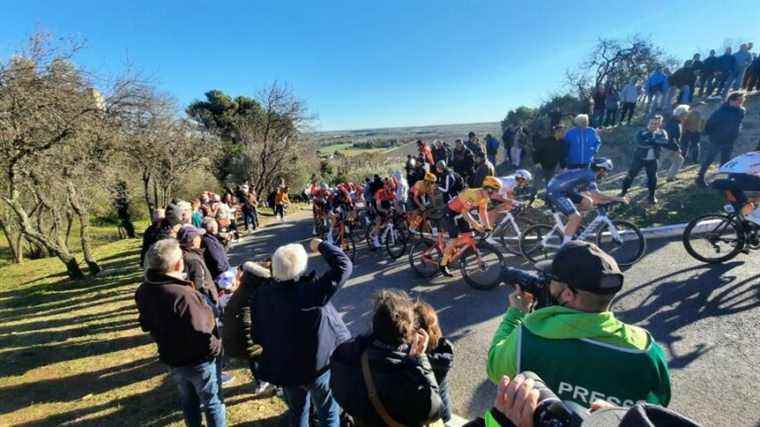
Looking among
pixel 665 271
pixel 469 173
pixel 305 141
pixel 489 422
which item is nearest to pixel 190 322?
pixel 489 422

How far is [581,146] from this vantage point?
5953 millimetres

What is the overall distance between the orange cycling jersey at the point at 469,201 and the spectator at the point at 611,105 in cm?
1089

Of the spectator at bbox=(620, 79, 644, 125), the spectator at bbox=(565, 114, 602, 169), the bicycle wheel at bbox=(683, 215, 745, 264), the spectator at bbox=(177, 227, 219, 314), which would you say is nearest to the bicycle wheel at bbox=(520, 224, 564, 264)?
the spectator at bbox=(565, 114, 602, 169)

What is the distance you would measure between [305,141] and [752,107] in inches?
932

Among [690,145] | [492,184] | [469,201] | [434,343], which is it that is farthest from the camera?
[690,145]

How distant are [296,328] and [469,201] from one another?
4040mm

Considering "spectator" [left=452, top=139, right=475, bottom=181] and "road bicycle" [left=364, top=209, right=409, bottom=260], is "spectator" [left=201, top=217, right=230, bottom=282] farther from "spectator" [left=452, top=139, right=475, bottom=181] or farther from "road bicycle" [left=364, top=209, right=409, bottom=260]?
"spectator" [left=452, top=139, right=475, bottom=181]

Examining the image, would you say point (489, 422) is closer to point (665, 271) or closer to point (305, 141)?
point (665, 271)

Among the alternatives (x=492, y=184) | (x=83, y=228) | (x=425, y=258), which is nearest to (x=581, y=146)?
(x=492, y=184)

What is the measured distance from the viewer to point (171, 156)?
17.8 meters

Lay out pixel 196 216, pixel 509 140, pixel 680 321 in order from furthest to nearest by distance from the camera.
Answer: pixel 509 140 < pixel 196 216 < pixel 680 321

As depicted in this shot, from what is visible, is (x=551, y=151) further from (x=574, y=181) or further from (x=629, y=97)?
(x=629, y=97)

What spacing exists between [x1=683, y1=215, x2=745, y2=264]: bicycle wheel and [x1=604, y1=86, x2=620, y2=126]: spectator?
9946mm

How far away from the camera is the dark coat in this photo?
367 cm
